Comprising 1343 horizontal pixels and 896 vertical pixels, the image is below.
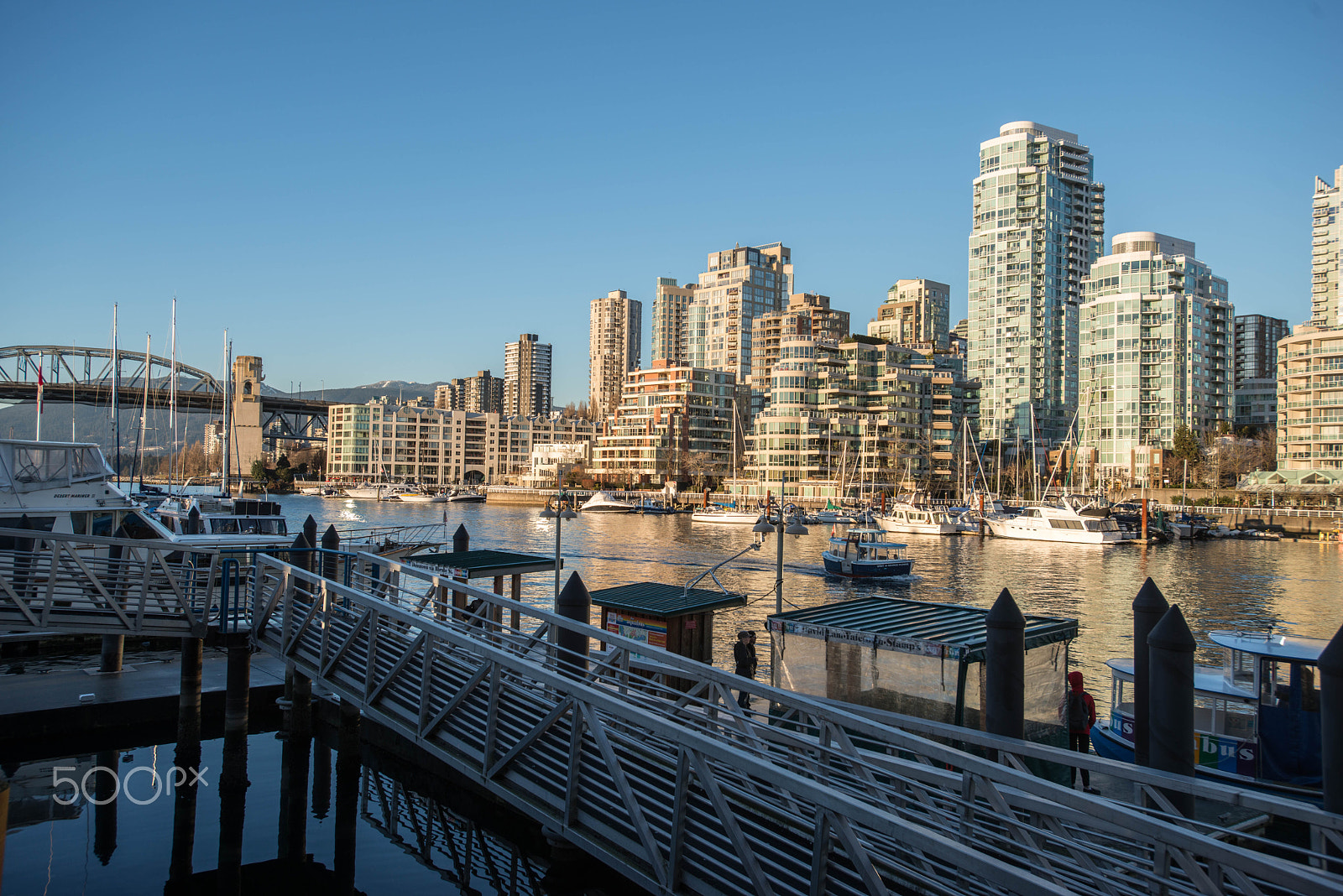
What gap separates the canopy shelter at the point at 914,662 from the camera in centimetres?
1322

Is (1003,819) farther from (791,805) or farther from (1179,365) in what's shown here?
(1179,365)

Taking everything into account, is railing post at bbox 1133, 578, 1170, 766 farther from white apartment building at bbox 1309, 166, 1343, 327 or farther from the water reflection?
white apartment building at bbox 1309, 166, 1343, 327

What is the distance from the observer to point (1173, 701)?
383 inches

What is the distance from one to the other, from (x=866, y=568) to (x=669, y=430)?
11344 centimetres

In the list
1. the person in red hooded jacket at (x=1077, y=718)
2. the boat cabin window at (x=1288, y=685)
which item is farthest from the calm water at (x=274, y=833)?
the boat cabin window at (x=1288, y=685)

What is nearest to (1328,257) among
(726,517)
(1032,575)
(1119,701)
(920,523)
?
(920,523)

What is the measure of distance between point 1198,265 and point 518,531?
13069 centimetres

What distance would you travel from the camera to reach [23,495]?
24.0 metres

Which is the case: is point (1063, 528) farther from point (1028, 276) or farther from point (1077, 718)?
point (1028, 276)

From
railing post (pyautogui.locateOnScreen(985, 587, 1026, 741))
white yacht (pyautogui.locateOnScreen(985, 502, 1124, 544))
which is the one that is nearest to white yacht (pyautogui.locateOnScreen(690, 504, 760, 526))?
white yacht (pyautogui.locateOnScreen(985, 502, 1124, 544))

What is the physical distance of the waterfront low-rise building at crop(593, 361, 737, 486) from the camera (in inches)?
6580

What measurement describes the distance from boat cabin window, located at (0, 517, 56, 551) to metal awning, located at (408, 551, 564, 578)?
9.72 meters

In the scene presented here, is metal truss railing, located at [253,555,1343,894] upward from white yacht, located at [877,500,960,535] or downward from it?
upward

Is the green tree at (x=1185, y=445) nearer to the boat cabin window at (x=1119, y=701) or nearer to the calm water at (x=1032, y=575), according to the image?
the calm water at (x=1032, y=575)
